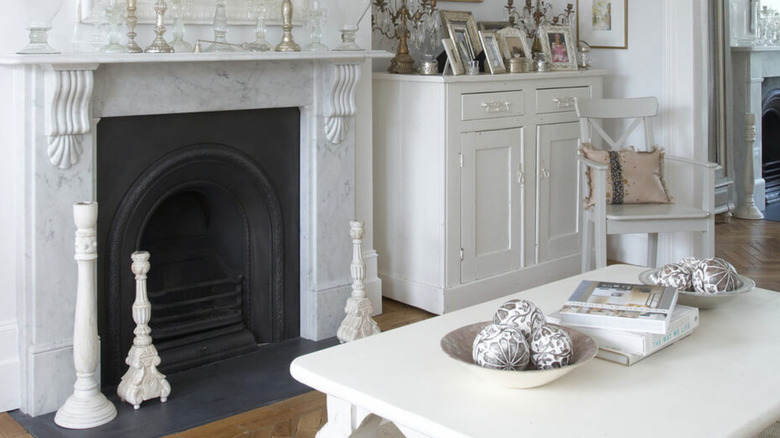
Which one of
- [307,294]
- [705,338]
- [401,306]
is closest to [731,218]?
[401,306]

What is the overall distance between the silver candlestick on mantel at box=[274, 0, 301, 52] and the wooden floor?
1196 millimetres

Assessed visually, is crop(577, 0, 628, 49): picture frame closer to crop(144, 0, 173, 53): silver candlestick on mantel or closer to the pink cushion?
the pink cushion

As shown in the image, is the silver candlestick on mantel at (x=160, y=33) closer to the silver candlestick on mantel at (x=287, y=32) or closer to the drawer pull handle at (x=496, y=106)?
the silver candlestick on mantel at (x=287, y=32)

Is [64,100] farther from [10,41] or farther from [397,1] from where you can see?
[397,1]

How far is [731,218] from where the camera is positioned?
20.5ft

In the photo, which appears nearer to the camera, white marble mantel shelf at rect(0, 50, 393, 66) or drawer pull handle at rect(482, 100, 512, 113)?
white marble mantel shelf at rect(0, 50, 393, 66)

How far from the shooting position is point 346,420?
191cm

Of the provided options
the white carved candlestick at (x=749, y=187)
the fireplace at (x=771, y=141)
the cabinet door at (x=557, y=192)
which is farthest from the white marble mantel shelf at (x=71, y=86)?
the fireplace at (x=771, y=141)

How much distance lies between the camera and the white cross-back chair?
13.0ft

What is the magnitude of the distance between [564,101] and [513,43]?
35 cm

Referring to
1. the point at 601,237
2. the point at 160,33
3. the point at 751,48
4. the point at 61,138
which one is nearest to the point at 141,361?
the point at 61,138

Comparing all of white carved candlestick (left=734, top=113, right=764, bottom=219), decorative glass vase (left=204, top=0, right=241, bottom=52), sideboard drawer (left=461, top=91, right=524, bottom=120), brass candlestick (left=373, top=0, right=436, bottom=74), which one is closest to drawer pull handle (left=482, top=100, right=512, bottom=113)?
sideboard drawer (left=461, top=91, right=524, bottom=120)

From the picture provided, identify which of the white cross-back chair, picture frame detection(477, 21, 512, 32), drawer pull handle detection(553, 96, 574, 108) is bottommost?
the white cross-back chair

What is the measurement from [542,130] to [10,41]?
233 centimetres
